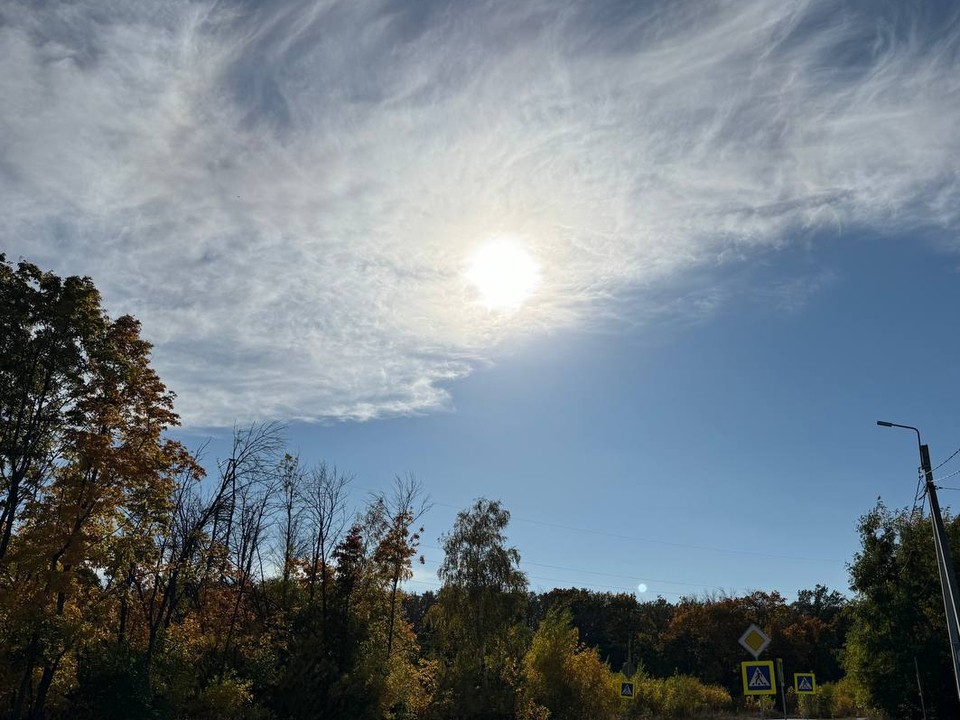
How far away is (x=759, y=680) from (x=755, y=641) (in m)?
0.80

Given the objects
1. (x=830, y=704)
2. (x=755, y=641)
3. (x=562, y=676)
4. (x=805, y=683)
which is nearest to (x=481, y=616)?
(x=562, y=676)

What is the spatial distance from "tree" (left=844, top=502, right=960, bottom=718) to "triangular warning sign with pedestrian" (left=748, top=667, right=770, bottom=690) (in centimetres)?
2550

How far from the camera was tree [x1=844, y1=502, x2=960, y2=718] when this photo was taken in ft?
120

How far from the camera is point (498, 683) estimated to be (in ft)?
104

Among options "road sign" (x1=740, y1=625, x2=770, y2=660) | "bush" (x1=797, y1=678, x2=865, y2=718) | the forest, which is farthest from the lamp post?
"bush" (x1=797, y1=678, x2=865, y2=718)

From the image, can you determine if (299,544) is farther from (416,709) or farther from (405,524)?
(416,709)

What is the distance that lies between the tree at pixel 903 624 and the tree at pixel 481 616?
62.3 ft

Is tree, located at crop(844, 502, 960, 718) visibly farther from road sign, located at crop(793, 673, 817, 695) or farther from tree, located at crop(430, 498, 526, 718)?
tree, located at crop(430, 498, 526, 718)

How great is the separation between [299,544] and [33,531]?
15154 mm

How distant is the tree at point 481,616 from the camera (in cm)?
3111

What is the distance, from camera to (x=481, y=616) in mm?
33375

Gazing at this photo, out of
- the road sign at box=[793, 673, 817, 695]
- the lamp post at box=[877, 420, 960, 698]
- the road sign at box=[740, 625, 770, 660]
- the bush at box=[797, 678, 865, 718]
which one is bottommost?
the bush at box=[797, 678, 865, 718]

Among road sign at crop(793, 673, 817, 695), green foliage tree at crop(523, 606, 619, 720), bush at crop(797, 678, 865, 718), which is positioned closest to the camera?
road sign at crop(793, 673, 817, 695)

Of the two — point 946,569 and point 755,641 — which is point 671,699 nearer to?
point 946,569
